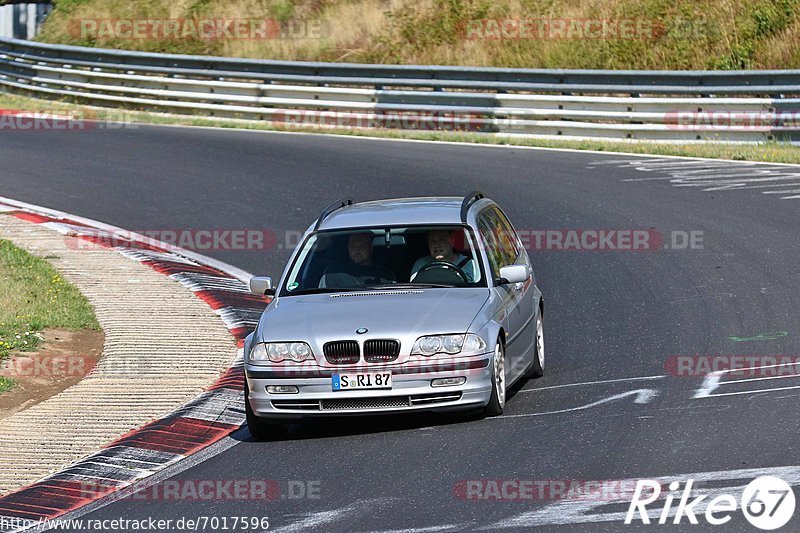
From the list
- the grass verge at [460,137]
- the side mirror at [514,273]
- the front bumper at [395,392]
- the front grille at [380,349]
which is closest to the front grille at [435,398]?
the front bumper at [395,392]

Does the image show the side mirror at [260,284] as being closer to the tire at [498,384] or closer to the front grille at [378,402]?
the front grille at [378,402]

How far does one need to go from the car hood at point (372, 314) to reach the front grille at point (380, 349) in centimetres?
4

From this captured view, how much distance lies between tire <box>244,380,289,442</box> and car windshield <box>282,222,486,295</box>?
3.75ft

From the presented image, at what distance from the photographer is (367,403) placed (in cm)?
883

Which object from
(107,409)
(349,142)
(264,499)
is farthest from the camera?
(349,142)

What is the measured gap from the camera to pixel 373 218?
10.5 m

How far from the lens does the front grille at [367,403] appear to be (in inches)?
347

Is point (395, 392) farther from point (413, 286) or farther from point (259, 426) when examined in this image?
point (413, 286)

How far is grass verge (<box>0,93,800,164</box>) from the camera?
20.9 meters

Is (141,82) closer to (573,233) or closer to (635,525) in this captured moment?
(573,233)

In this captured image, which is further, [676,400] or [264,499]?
[676,400]

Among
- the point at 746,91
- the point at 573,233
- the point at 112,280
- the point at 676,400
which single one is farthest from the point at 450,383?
the point at 746,91

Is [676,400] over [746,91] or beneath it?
beneath

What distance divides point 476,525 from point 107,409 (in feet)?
13.4
